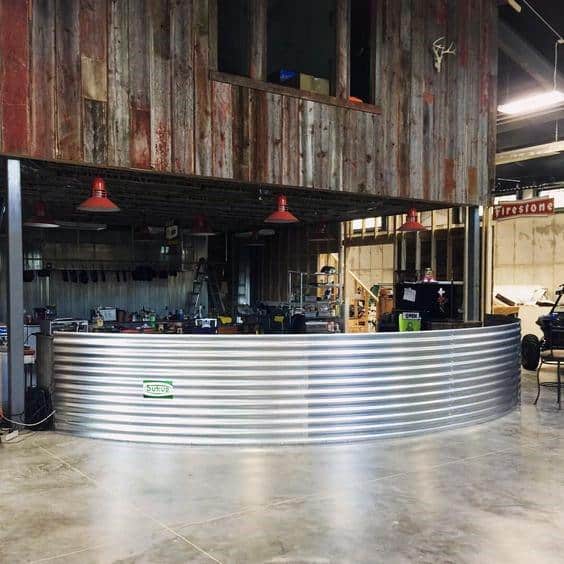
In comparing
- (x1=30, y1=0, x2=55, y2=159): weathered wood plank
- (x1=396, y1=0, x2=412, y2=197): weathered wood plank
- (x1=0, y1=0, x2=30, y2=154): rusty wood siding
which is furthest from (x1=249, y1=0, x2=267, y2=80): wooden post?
(x1=0, y1=0, x2=30, y2=154): rusty wood siding

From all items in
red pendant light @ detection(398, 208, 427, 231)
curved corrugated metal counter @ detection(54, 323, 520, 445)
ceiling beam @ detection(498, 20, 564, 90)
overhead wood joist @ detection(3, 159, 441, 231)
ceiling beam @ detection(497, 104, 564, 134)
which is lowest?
curved corrugated metal counter @ detection(54, 323, 520, 445)

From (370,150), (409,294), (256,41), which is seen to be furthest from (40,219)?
(409,294)

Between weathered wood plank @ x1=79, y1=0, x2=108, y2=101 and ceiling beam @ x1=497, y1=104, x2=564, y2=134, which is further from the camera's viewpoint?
ceiling beam @ x1=497, y1=104, x2=564, y2=134

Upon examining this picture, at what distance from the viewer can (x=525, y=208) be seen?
31.3 feet

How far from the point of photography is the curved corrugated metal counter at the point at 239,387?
537 cm

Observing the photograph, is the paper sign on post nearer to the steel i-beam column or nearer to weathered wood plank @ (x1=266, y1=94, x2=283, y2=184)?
the steel i-beam column

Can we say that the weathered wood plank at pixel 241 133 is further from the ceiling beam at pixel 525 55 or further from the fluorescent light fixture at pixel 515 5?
the ceiling beam at pixel 525 55

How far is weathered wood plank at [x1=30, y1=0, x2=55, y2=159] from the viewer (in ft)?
17.0

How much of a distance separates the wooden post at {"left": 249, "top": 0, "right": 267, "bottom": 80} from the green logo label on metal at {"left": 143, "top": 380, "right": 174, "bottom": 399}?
338cm

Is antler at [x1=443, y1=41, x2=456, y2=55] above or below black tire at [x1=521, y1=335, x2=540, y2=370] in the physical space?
above

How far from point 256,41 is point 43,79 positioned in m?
2.32

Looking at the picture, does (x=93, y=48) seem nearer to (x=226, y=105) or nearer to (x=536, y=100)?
(x=226, y=105)

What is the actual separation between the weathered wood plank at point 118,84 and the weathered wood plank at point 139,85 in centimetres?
4

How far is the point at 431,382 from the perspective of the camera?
5957 mm
